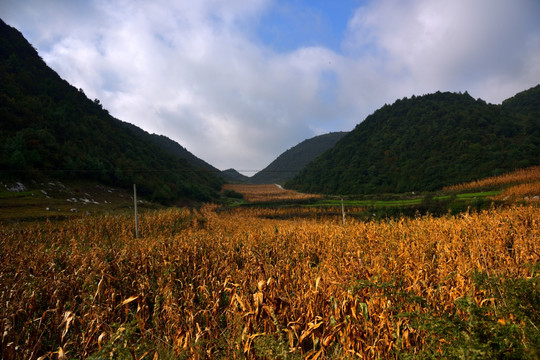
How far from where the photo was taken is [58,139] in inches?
1368

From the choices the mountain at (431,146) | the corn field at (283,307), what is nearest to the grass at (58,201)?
the corn field at (283,307)

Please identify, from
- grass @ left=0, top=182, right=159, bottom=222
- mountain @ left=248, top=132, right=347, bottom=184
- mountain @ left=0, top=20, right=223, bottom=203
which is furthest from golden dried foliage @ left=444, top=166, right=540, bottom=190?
mountain @ left=248, top=132, right=347, bottom=184

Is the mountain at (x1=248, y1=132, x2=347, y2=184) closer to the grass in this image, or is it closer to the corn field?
the grass

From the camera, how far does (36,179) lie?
23.6 m

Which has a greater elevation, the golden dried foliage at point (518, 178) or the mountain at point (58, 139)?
the mountain at point (58, 139)

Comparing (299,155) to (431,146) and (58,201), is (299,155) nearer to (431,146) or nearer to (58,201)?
(431,146)

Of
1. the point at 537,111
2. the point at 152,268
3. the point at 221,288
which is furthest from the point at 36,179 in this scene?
the point at 537,111

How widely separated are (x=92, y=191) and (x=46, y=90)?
35.1 meters

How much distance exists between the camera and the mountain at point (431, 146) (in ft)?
156

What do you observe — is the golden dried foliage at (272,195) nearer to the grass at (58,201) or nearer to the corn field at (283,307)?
the grass at (58,201)

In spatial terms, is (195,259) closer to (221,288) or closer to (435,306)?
(221,288)

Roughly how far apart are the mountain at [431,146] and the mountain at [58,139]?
1725 inches

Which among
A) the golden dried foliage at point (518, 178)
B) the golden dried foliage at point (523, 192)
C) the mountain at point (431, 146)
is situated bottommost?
the golden dried foliage at point (523, 192)

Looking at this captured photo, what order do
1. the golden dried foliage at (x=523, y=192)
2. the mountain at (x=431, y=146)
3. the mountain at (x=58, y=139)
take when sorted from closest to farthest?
the golden dried foliage at (x=523, y=192)
the mountain at (x=58, y=139)
the mountain at (x=431, y=146)
